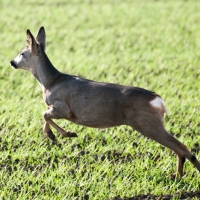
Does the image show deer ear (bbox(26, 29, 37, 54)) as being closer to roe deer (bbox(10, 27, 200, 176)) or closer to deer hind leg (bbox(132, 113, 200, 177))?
roe deer (bbox(10, 27, 200, 176))

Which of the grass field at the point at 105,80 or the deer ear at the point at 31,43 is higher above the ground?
the deer ear at the point at 31,43

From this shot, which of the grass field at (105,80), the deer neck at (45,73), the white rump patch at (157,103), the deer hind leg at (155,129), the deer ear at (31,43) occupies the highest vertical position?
the deer ear at (31,43)

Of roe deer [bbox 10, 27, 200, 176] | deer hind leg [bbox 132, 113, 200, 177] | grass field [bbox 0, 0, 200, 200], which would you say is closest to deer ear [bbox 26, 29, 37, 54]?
roe deer [bbox 10, 27, 200, 176]

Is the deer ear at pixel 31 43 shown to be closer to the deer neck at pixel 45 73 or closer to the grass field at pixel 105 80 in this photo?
the deer neck at pixel 45 73

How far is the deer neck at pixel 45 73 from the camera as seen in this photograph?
7184 millimetres

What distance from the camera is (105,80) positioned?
11.3 meters

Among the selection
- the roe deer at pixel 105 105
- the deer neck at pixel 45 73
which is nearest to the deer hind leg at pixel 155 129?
the roe deer at pixel 105 105

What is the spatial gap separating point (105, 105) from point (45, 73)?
1.02 m

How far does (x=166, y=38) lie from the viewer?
15352 millimetres

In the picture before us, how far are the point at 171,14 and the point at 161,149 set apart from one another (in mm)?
11360

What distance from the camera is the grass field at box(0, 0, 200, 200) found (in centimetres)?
659

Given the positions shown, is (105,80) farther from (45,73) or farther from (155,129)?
(155,129)

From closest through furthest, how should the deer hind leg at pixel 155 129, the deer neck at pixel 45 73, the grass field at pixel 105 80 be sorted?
the deer hind leg at pixel 155 129 < the grass field at pixel 105 80 < the deer neck at pixel 45 73

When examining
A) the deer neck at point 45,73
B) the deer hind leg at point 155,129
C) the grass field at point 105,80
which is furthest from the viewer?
the deer neck at point 45,73
